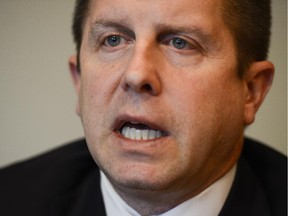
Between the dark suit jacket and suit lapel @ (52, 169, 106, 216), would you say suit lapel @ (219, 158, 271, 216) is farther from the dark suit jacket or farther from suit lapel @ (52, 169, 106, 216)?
suit lapel @ (52, 169, 106, 216)

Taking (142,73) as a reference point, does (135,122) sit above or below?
below

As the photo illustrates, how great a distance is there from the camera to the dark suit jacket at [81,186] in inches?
49.5

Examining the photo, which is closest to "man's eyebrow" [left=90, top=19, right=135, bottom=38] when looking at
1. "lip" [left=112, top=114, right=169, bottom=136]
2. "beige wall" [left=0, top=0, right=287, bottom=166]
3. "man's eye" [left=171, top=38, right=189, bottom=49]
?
"man's eye" [left=171, top=38, right=189, bottom=49]

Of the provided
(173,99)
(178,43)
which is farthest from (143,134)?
(178,43)

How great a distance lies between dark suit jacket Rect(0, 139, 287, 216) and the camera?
126 centimetres

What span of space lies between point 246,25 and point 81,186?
794 mm

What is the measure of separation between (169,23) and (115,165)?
375mm

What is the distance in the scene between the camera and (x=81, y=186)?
146 centimetres

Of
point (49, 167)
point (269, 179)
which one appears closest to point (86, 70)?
point (49, 167)

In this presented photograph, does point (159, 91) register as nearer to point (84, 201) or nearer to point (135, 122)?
point (135, 122)

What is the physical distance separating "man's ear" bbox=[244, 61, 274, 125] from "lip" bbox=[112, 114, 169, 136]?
326 millimetres

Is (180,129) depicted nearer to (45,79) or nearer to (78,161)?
(78,161)

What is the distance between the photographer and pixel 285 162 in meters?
1.41

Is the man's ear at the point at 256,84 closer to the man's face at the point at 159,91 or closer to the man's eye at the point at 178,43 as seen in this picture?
the man's face at the point at 159,91
